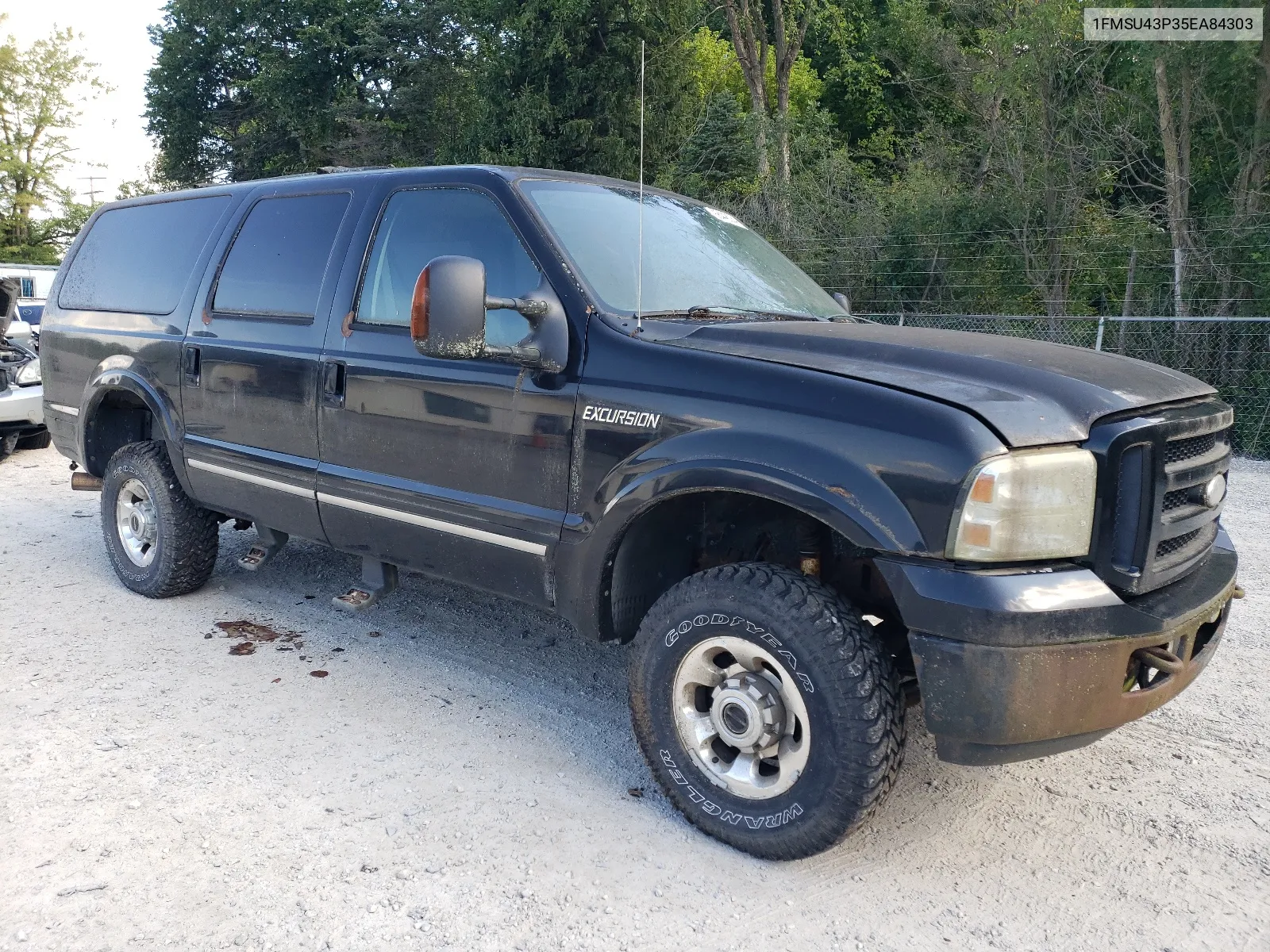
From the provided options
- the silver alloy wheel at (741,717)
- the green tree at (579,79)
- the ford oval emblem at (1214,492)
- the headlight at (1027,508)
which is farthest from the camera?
the green tree at (579,79)

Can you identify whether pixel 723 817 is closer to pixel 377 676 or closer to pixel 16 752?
pixel 377 676

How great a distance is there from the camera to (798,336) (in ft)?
10.4

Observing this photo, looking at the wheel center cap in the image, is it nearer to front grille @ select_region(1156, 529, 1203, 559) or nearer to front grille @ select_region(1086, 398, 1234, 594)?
front grille @ select_region(1086, 398, 1234, 594)

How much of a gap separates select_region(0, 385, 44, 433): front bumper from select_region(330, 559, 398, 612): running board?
6.50m

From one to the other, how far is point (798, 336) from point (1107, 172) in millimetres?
12409

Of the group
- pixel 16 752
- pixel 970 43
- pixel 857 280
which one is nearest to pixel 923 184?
pixel 857 280

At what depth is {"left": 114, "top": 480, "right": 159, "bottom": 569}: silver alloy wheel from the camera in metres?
5.27

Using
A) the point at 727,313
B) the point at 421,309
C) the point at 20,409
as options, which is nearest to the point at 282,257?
the point at 421,309

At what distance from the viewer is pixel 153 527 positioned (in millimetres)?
5258

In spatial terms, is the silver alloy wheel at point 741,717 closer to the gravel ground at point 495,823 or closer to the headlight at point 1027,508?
the gravel ground at point 495,823

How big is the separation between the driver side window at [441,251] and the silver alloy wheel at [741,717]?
4.19 feet

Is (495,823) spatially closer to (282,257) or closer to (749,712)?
(749,712)

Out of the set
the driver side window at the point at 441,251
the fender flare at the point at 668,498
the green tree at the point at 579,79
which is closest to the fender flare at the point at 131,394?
the driver side window at the point at 441,251

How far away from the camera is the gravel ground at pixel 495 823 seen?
2.66 meters
